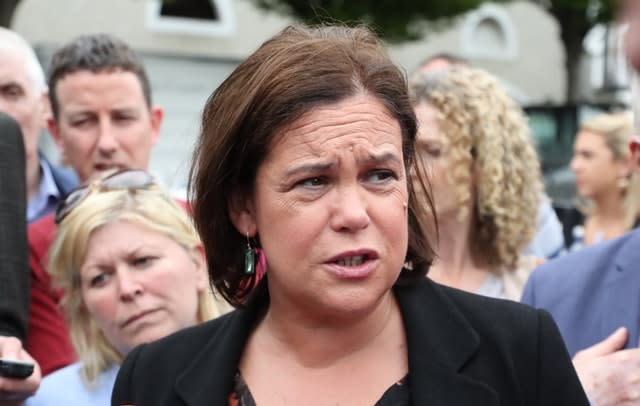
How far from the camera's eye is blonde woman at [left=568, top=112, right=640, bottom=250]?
7168mm

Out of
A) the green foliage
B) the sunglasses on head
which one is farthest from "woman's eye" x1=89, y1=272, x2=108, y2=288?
the green foliage

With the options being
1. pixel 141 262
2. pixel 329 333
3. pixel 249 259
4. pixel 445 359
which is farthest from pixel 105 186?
pixel 445 359

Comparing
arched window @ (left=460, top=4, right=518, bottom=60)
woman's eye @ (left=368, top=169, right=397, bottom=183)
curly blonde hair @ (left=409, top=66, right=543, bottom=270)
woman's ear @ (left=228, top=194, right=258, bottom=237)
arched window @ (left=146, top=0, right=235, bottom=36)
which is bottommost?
arched window @ (left=460, top=4, right=518, bottom=60)

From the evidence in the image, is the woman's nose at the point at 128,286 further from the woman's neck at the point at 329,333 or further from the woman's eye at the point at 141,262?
the woman's neck at the point at 329,333

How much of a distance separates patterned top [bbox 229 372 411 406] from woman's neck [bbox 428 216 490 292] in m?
1.81

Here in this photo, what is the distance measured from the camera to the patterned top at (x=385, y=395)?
219 cm

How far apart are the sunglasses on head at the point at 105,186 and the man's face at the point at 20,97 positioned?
1.67 ft

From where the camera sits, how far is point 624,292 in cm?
286

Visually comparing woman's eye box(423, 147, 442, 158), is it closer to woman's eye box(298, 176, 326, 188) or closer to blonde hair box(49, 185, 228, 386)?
blonde hair box(49, 185, 228, 386)

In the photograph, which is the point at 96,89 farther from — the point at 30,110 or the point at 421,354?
the point at 421,354

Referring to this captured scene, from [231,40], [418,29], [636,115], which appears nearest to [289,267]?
[636,115]

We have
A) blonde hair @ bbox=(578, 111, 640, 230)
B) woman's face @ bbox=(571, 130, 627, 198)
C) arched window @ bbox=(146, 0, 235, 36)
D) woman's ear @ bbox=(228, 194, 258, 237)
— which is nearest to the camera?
woman's ear @ bbox=(228, 194, 258, 237)

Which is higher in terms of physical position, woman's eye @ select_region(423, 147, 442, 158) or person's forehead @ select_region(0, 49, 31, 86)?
person's forehead @ select_region(0, 49, 31, 86)

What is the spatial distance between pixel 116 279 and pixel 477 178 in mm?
1454
